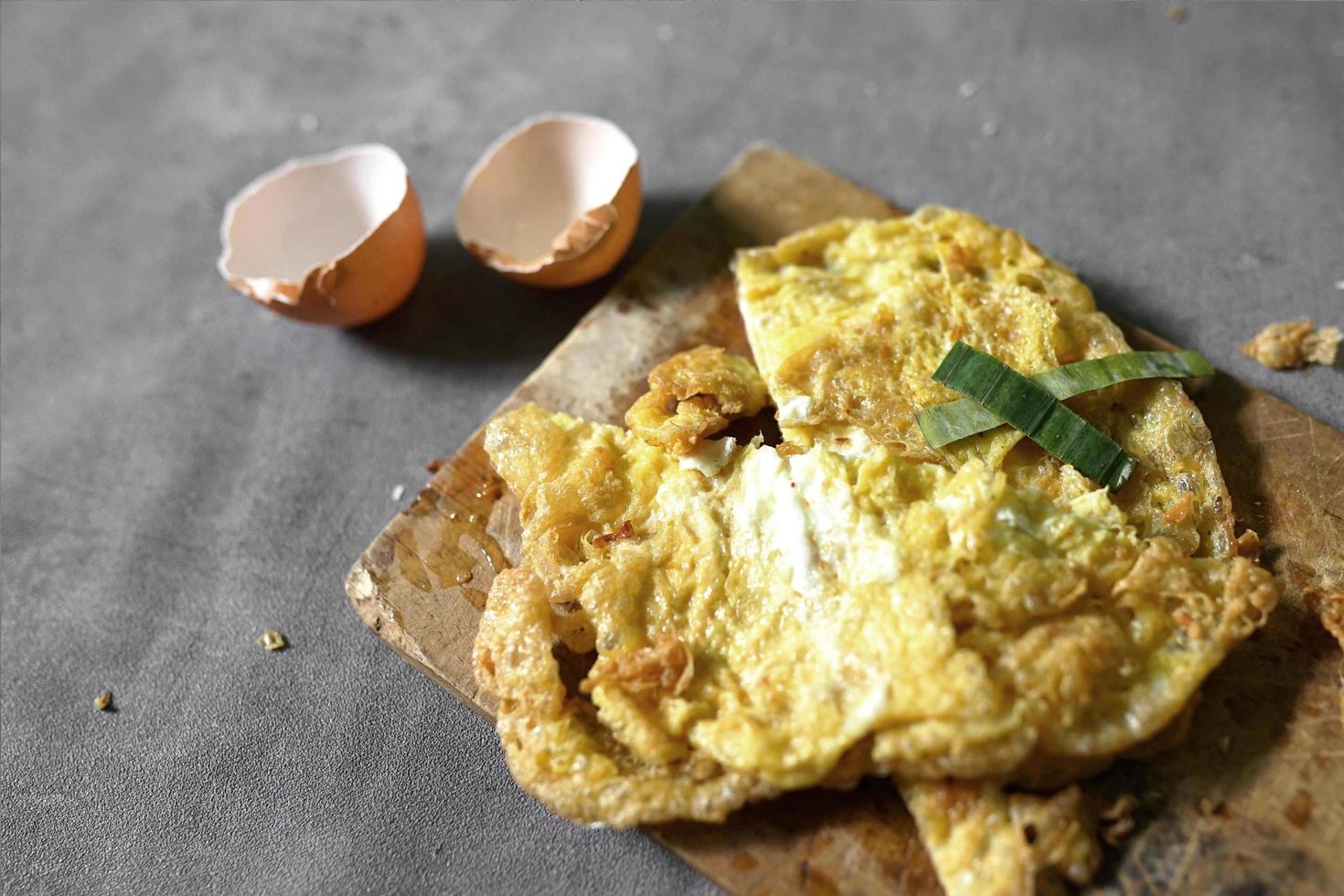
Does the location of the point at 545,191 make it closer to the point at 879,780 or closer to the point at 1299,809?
the point at 879,780

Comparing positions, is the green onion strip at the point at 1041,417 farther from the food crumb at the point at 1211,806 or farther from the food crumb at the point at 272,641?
the food crumb at the point at 272,641

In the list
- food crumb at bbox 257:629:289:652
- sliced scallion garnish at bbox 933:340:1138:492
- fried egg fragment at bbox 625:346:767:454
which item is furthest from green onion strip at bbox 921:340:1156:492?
food crumb at bbox 257:629:289:652

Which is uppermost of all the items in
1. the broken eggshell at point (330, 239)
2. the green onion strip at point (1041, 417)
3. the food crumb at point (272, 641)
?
the green onion strip at point (1041, 417)

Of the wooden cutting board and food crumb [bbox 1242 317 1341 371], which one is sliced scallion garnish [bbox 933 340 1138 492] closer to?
the wooden cutting board

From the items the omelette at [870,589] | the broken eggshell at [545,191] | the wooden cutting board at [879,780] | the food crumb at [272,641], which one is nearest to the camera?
the omelette at [870,589]

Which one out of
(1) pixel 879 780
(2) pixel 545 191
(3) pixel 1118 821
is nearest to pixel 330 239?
(2) pixel 545 191

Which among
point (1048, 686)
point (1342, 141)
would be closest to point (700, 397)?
point (1048, 686)

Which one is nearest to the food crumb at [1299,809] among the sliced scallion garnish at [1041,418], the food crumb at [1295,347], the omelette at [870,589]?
the omelette at [870,589]
